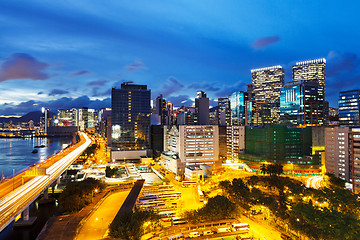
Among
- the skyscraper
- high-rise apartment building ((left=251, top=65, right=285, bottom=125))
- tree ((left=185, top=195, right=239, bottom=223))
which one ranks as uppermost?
high-rise apartment building ((left=251, top=65, right=285, bottom=125))

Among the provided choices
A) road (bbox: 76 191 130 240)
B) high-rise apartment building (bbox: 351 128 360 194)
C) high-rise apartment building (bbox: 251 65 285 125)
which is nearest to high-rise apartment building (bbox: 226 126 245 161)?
high-rise apartment building (bbox: 351 128 360 194)

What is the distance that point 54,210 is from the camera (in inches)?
1268

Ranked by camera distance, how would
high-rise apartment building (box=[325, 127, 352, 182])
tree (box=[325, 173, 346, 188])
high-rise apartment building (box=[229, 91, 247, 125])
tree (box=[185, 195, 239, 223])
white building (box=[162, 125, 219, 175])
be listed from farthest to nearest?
high-rise apartment building (box=[229, 91, 247, 125]) < white building (box=[162, 125, 219, 175]) < high-rise apartment building (box=[325, 127, 352, 182]) < tree (box=[325, 173, 346, 188]) < tree (box=[185, 195, 239, 223])

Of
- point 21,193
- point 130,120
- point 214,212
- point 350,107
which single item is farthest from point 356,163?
point 350,107

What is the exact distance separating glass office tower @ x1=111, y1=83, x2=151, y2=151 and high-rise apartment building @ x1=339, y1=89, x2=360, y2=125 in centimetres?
6941

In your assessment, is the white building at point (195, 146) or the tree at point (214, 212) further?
the white building at point (195, 146)

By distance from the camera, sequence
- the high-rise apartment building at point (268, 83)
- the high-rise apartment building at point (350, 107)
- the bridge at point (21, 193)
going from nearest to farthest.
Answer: the bridge at point (21, 193) → the high-rise apartment building at point (350, 107) → the high-rise apartment building at point (268, 83)

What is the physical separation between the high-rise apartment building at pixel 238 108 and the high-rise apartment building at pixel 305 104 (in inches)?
1875

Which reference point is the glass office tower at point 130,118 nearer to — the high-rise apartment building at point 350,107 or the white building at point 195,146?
the white building at point 195,146

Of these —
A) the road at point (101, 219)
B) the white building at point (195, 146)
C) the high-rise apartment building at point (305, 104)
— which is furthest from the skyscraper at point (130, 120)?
the high-rise apartment building at point (305, 104)

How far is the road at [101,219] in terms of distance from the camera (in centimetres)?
2198

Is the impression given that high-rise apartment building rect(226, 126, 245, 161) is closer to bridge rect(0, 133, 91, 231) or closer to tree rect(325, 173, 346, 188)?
tree rect(325, 173, 346, 188)

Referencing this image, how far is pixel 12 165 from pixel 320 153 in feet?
271

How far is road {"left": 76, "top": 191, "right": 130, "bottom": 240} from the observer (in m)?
22.0
